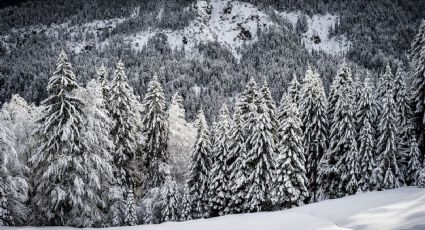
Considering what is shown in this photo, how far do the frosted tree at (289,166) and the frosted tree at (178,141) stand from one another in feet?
38.6

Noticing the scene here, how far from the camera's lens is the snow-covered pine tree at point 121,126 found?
30.8m

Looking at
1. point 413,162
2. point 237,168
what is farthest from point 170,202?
point 413,162

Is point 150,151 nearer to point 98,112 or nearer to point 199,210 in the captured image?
point 199,210

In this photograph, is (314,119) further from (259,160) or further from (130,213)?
(130,213)

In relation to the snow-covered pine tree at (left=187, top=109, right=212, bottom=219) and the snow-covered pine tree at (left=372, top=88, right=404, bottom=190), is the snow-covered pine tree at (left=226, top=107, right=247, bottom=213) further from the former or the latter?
the snow-covered pine tree at (left=372, top=88, right=404, bottom=190)

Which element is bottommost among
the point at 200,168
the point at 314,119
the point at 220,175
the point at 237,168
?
the point at 200,168

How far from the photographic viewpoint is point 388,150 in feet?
103

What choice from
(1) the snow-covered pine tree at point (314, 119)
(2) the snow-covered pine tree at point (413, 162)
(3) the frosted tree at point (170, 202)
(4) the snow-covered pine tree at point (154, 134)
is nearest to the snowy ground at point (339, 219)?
(3) the frosted tree at point (170, 202)

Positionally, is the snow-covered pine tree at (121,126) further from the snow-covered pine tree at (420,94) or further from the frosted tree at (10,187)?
the snow-covered pine tree at (420,94)

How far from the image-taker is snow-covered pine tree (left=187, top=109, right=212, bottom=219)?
3544cm

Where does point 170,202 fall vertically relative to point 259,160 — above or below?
below

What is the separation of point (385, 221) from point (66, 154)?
64.3ft

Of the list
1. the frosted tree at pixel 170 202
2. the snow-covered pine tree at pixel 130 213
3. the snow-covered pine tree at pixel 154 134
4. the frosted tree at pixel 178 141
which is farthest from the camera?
the frosted tree at pixel 178 141

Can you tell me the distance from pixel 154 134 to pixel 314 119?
15859 mm
